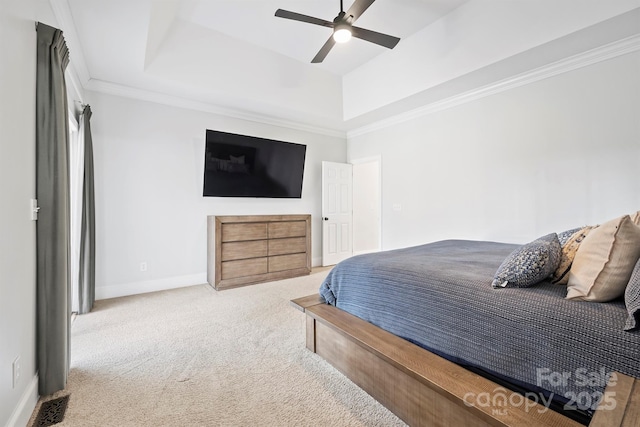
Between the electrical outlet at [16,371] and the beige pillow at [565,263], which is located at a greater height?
the beige pillow at [565,263]

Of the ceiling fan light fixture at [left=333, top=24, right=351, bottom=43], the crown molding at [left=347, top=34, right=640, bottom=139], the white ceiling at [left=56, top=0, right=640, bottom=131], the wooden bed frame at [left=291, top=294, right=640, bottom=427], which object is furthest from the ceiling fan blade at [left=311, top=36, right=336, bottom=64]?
the wooden bed frame at [left=291, top=294, right=640, bottom=427]

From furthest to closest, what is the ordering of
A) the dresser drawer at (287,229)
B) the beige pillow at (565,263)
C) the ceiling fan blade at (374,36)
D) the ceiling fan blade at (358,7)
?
1. the dresser drawer at (287,229)
2. the ceiling fan blade at (374,36)
3. the ceiling fan blade at (358,7)
4. the beige pillow at (565,263)

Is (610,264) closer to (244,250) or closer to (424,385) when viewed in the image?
(424,385)

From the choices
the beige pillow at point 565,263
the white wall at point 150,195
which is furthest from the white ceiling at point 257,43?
the beige pillow at point 565,263

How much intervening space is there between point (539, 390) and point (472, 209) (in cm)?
289

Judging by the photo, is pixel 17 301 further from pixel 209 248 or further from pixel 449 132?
pixel 449 132

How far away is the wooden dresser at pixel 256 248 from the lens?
385 cm

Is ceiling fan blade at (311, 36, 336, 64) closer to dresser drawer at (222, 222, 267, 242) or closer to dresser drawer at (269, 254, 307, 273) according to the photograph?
dresser drawer at (222, 222, 267, 242)

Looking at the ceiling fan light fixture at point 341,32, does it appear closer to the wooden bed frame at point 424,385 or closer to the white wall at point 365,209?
the wooden bed frame at point 424,385

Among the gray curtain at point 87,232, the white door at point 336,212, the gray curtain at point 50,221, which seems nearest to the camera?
the gray curtain at point 50,221

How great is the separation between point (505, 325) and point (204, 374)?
70.4 inches

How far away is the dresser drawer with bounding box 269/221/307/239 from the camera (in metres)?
4.27

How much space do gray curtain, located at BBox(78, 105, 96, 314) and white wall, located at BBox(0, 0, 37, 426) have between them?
1.60 metres

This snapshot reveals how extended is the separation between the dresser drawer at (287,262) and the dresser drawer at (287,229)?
32cm
